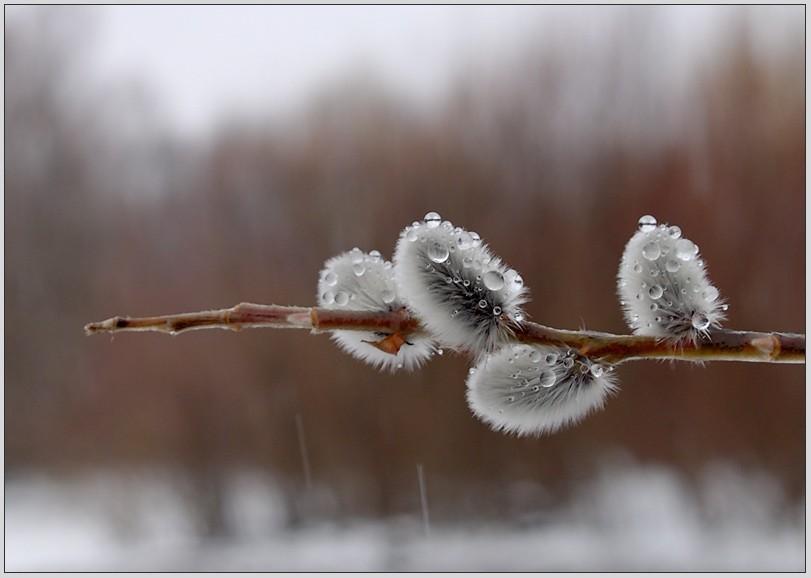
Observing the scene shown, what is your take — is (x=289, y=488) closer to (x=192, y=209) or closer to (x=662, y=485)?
(x=192, y=209)

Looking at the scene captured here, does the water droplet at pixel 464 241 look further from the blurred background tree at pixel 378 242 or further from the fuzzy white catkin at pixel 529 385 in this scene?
the blurred background tree at pixel 378 242

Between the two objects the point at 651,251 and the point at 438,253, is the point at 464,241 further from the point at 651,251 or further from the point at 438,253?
the point at 651,251

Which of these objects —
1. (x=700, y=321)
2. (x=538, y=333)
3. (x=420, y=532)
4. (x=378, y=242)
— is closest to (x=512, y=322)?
(x=538, y=333)

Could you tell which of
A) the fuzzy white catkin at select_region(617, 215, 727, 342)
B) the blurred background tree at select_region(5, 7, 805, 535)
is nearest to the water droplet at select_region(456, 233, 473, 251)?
the fuzzy white catkin at select_region(617, 215, 727, 342)

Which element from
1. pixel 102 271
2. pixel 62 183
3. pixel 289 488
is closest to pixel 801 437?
pixel 289 488

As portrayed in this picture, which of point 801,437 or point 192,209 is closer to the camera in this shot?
point 801,437
